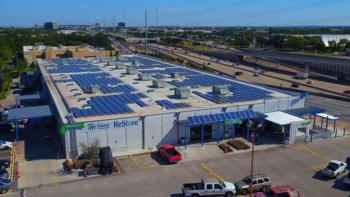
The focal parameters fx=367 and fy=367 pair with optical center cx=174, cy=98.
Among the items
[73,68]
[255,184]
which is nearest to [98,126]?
[255,184]

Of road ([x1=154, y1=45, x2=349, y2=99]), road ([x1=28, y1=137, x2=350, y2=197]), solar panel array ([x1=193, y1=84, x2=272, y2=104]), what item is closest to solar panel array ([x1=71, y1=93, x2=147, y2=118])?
solar panel array ([x1=193, y1=84, x2=272, y2=104])

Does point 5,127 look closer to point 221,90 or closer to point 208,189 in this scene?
point 221,90

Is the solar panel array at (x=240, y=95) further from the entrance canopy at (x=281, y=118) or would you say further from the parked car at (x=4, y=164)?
the parked car at (x=4, y=164)

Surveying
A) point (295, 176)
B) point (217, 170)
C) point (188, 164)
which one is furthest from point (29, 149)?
point (295, 176)

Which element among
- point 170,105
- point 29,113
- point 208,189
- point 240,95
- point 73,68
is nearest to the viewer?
point 208,189

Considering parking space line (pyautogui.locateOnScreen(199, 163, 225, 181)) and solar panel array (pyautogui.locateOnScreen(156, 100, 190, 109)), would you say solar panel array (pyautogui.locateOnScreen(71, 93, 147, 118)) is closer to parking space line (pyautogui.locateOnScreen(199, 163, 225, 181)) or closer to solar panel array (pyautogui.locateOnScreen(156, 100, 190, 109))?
solar panel array (pyautogui.locateOnScreen(156, 100, 190, 109))

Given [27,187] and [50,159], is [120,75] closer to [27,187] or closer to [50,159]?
[50,159]
